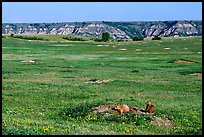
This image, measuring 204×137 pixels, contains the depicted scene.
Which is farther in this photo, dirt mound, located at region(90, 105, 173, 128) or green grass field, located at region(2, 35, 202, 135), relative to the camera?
dirt mound, located at region(90, 105, 173, 128)

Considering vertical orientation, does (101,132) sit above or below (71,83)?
above

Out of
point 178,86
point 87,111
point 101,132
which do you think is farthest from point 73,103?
point 178,86

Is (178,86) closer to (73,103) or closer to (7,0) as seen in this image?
(73,103)

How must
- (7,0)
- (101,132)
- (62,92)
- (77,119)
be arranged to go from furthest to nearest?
(62,92)
(77,119)
(101,132)
(7,0)

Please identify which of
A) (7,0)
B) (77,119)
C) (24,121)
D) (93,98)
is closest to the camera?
(7,0)

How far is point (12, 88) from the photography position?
90.9ft

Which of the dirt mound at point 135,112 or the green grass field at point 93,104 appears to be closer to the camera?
the green grass field at point 93,104

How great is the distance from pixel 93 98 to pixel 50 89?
4414mm

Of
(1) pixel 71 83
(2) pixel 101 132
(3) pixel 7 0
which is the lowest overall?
(1) pixel 71 83

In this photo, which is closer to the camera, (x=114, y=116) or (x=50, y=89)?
(x=114, y=116)

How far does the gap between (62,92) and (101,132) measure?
42.3 ft

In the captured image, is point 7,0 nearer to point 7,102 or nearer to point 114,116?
point 114,116

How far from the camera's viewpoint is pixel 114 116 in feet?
56.1

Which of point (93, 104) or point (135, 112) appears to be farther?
point (93, 104)
